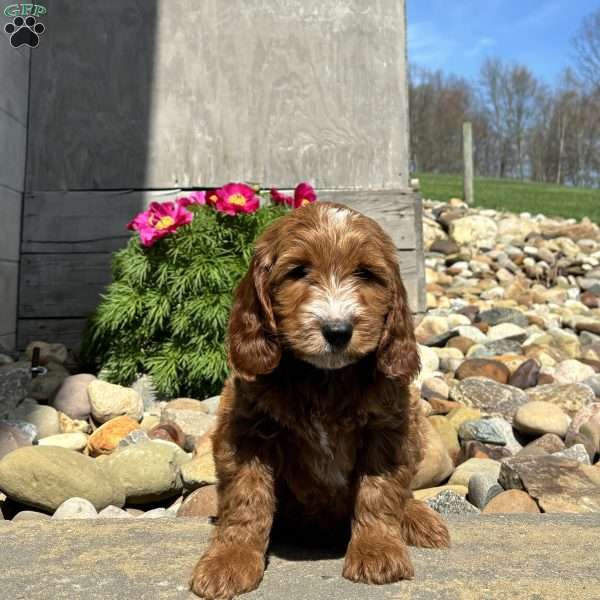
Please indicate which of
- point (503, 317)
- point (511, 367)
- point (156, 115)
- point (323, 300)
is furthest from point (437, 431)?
point (156, 115)

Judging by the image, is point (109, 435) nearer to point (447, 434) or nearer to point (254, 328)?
point (447, 434)

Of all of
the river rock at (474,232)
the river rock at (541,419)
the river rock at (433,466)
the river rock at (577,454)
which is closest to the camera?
the river rock at (433,466)

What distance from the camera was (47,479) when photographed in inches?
158

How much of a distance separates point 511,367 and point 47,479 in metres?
4.72

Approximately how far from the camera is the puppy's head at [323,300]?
2535 millimetres

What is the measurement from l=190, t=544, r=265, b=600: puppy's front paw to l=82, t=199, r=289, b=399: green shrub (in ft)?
10.3

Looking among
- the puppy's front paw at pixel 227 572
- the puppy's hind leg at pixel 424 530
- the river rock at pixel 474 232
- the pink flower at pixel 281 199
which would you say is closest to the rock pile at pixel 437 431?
the puppy's hind leg at pixel 424 530

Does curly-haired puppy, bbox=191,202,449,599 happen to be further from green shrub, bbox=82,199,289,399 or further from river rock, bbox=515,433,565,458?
green shrub, bbox=82,199,289,399

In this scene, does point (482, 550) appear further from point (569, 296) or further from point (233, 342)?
point (569, 296)

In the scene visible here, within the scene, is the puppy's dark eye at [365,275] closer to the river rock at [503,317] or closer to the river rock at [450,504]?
→ the river rock at [450,504]

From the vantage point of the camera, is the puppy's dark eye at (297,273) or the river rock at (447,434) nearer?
the puppy's dark eye at (297,273)

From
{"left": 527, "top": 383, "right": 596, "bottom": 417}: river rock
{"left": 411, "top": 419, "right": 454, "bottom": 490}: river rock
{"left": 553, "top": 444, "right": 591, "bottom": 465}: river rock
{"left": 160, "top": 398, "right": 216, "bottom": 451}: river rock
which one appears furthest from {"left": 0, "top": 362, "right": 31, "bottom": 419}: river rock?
{"left": 527, "top": 383, "right": 596, "bottom": 417}: river rock

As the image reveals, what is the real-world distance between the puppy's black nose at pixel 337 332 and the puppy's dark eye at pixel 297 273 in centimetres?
29

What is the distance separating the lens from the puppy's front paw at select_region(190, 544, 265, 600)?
2578mm
